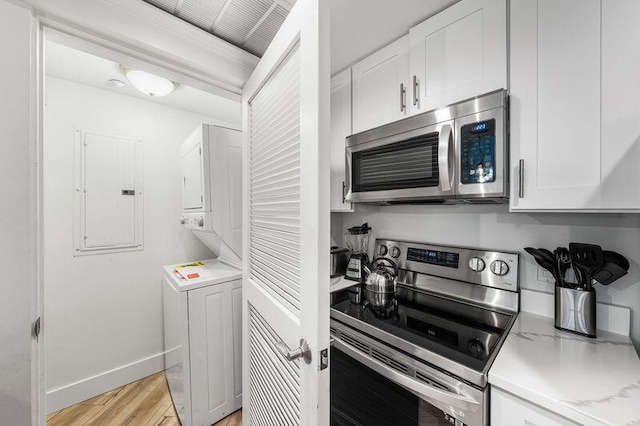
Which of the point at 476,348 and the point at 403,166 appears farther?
the point at 403,166

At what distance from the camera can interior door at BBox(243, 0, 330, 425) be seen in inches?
29.4

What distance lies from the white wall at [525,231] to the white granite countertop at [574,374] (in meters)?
0.22

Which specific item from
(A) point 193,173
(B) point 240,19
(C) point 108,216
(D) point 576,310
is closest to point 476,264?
(D) point 576,310

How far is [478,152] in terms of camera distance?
1095 millimetres

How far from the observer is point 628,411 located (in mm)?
654

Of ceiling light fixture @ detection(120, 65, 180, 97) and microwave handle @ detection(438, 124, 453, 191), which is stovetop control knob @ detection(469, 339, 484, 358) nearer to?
microwave handle @ detection(438, 124, 453, 191)

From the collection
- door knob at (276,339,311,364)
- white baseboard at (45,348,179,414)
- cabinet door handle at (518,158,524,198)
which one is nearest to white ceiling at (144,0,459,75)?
cabinet door handle at (518,158,524,198)

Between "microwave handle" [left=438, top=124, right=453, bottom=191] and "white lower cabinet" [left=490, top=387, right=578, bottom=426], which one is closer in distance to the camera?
"white lower cabinet" [left=490, top=387, right=578, bottom=426]

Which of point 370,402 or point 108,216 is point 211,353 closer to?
point 370,402

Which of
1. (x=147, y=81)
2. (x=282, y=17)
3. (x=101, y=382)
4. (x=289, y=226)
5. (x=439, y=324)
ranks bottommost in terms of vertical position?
(x=101, y=382)

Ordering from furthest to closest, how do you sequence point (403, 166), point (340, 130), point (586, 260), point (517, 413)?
point (340, 130) < point (403, 166) < point (586, 260) < point (517, 413)

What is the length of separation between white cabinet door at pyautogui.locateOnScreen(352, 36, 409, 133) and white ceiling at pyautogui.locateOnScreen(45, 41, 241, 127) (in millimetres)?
991

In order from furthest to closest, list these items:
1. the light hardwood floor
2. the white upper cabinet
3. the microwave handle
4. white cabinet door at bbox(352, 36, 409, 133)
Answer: the light hardwood floor, white cabinet door at bbox(352, 36, 409, 133), the microwave handle, the white upper cabinet

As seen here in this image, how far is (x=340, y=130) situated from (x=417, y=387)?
1.56 metres
